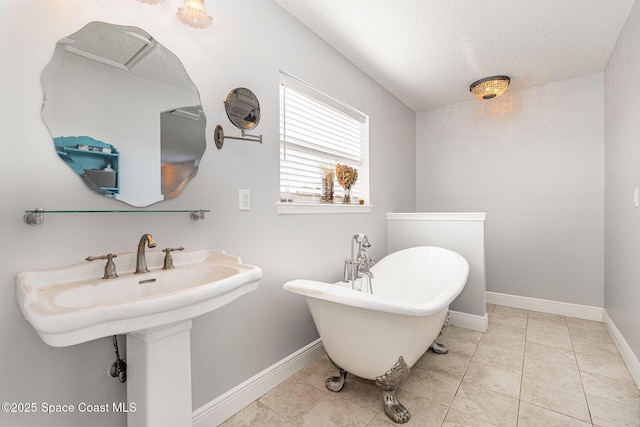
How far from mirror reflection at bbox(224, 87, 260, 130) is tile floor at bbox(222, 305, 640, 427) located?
62.1 inches

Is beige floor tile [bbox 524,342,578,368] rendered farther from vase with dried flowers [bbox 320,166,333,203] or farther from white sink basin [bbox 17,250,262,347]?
white sink basin [bbox 17,250,262,347]

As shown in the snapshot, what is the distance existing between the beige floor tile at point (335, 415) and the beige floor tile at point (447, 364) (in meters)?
0.67

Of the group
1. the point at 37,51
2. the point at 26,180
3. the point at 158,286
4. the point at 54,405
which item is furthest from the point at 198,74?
the point at 54,405

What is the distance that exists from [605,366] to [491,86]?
245 centimetres

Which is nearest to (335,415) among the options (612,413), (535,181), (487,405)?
(487,405)

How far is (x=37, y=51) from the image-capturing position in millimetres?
1002

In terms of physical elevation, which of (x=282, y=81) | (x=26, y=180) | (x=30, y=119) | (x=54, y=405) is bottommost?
(x=54, y=405)

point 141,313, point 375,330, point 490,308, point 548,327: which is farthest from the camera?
point 490,308

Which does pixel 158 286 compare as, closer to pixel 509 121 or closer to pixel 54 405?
pixel 54 405

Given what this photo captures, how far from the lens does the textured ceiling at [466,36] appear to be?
190 cm

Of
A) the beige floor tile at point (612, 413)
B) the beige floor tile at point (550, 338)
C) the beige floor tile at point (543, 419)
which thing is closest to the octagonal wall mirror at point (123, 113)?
the beige floor tile at point (543, 419)

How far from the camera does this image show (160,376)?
3.22 feet

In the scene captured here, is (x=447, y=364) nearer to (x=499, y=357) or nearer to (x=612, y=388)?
(x=499, y=357)

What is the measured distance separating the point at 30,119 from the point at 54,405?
39.1 inches
